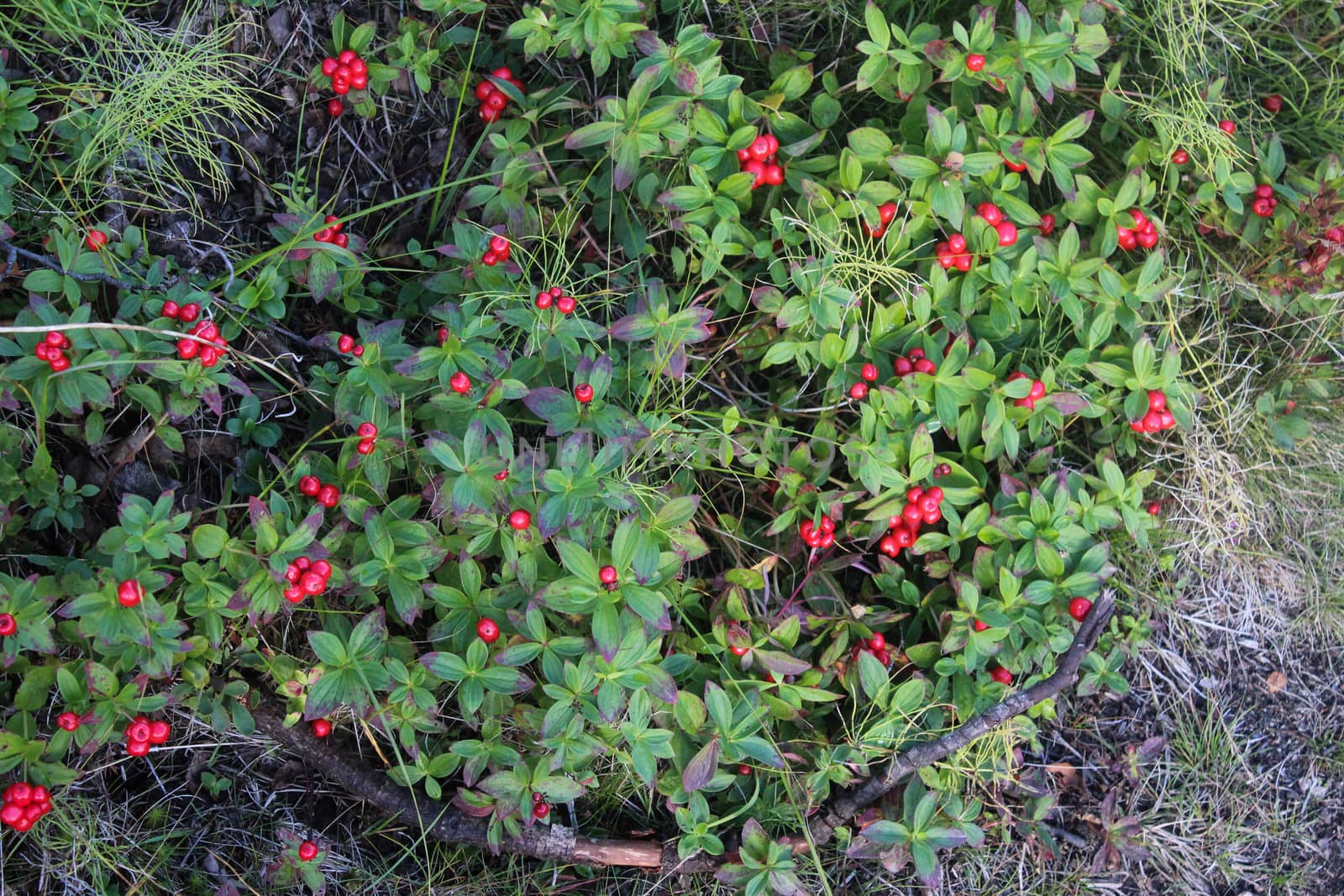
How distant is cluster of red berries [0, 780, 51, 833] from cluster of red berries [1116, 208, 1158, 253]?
3.09 metres

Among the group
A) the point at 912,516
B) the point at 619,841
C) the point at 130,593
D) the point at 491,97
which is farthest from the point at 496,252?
the point at 619,841

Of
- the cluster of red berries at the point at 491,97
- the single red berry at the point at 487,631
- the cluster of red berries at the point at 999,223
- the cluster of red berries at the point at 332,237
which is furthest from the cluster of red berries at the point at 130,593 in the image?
the cluster of red berries at the point at 999,223

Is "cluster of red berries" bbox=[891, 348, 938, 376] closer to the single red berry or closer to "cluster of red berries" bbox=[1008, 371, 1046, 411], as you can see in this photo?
"cluster of red berries" bbox=[1008, 371, 1046, 411]

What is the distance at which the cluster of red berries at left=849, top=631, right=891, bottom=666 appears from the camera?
2.57 metres

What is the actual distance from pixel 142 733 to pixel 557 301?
1380 millimetres

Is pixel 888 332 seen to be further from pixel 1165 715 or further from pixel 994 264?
pixel 1165 715

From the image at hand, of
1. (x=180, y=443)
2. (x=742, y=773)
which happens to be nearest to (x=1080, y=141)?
(x=742, y=773)

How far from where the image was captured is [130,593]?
1.99 meters

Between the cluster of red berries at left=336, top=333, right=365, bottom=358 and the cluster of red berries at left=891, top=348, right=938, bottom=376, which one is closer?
the cluster of red berries at left=336, top=333, right=365, bottom=358

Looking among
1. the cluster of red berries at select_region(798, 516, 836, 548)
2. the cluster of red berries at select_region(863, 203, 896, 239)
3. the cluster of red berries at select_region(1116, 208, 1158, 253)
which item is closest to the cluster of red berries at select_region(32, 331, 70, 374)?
the cluster of red berries at select_region(798, 516, 836, 548)

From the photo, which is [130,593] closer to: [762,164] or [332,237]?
[332,237]

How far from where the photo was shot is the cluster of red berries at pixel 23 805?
1939 millimetres

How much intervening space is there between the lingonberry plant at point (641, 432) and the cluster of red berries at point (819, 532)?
1.0 inches

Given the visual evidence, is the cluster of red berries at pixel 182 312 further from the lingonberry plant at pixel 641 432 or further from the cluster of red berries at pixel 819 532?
the cluster of red berries at pixel 819 532
